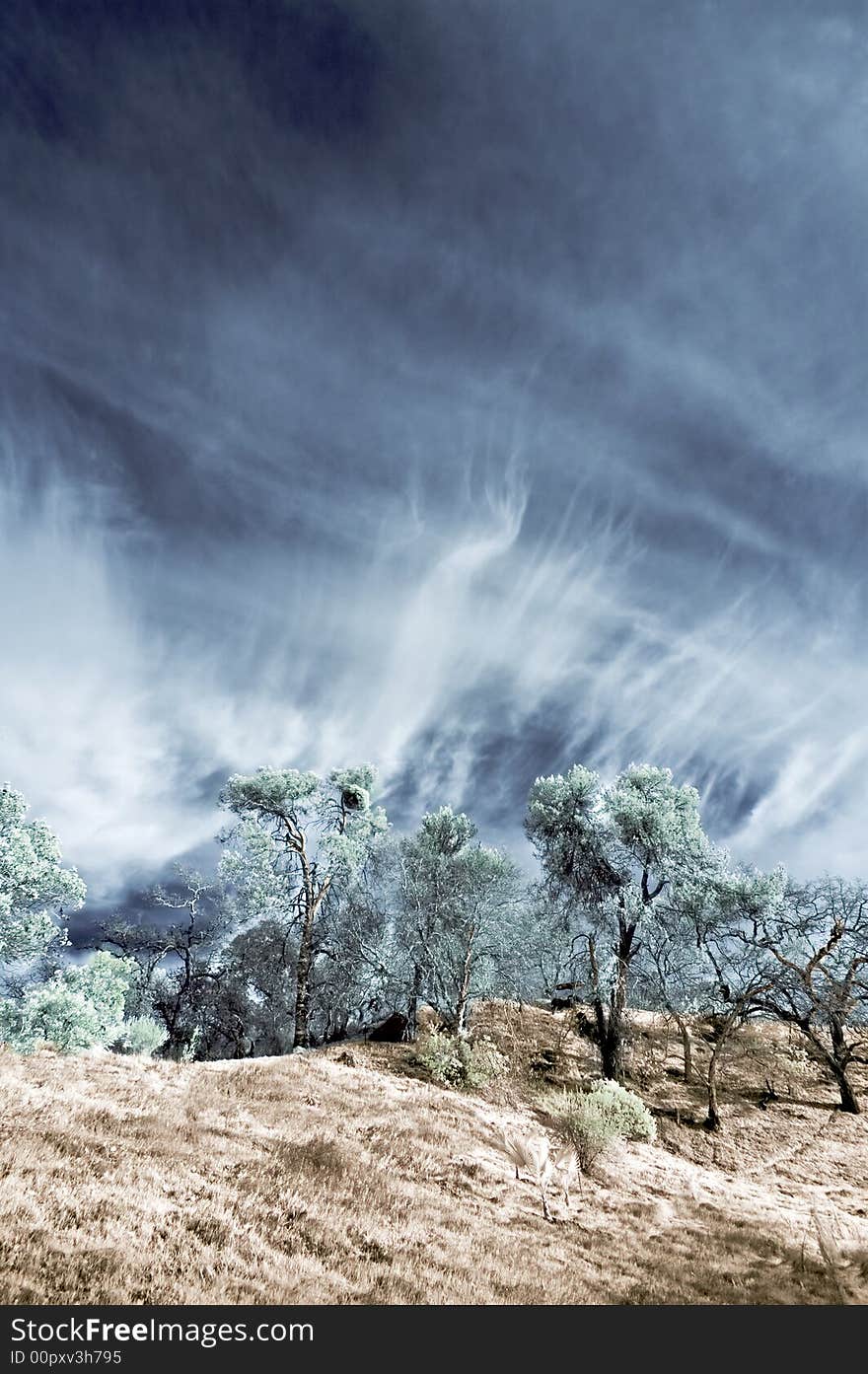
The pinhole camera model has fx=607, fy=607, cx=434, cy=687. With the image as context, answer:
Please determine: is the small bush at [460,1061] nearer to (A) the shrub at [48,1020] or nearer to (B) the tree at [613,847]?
(B) the tree at [613,847]

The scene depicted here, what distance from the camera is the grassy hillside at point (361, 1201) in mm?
6969

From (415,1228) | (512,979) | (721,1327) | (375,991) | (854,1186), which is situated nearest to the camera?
(721,1327)

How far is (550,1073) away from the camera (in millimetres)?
21109

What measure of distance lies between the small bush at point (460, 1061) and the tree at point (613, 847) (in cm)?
475

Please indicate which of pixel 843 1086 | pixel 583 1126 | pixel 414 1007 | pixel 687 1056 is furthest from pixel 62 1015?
pixel 843 1086

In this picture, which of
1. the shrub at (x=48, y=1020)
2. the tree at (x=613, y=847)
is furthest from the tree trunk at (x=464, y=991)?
the shrub at (x=48, y=1020)

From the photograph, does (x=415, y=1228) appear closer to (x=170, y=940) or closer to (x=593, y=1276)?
(x=593, y=1276)

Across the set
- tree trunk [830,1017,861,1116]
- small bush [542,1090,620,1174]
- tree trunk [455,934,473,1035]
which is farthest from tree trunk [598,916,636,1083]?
tree trunk [830,1017,861,1116]

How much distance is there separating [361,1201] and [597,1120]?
793 cm

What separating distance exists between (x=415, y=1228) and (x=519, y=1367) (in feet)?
11.8

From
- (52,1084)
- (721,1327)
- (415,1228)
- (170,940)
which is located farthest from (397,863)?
(721,1327)

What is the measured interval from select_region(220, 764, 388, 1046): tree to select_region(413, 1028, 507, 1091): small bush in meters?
7.68

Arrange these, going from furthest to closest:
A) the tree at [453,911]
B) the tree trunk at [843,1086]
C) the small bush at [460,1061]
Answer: the tree at [453,911] → the tree trunk at [843,1086] → the small bush at [460,1061]

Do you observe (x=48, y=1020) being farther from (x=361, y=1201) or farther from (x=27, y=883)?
(x=361, y=1201)
